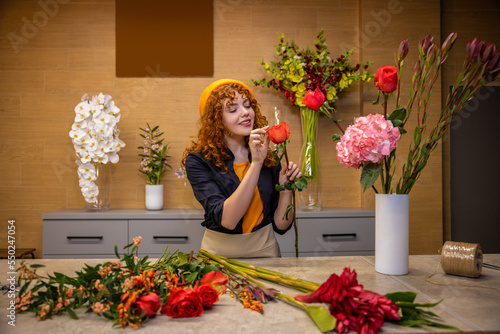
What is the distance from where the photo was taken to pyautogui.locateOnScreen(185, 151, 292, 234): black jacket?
188 cm

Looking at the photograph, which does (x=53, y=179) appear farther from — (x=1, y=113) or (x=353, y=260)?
(x=353, y=260)

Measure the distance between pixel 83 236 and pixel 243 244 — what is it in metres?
1.42

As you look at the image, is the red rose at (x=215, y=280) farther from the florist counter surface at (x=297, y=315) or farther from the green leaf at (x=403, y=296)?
the green leaf at (x=403, y=296)

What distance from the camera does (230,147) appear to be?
6.72 feet

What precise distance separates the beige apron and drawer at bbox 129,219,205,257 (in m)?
0.85

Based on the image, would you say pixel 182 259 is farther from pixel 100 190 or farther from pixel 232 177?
pixel 100 190

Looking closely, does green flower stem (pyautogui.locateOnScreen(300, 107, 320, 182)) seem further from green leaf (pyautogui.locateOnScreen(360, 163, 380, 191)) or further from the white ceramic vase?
green leaf (pyautogui.locateOnScreen(360, 163, 380, 191))

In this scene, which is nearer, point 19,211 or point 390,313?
point 390,313

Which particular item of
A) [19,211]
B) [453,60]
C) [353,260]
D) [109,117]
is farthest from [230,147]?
[453,60]

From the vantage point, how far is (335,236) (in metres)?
2.84

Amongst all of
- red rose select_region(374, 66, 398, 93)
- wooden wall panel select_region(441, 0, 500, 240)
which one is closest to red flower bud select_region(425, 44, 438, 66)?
red rose select_region(374, 66, 398, 93)

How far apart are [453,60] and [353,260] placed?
2.55 m

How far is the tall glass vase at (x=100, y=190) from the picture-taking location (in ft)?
9.50

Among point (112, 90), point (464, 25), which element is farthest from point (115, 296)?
point (464, 25)
